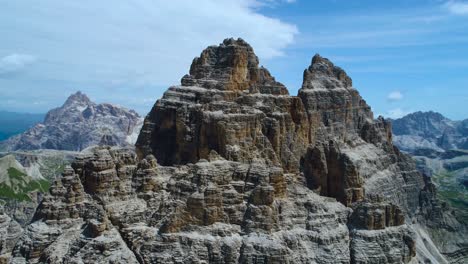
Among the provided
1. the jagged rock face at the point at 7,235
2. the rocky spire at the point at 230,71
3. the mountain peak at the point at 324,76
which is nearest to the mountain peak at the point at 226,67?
the rocky spire at the point at 230,71

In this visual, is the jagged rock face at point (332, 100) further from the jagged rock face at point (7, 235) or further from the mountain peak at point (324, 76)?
the jagged rock face at point (7, 235)

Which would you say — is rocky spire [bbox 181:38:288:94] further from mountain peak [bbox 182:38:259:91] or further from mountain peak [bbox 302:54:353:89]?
mountain peak [bbox 302:54:353:89]

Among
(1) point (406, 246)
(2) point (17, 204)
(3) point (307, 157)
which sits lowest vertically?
(2) point (17, 204)

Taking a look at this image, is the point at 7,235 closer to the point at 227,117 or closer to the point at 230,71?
the point at 227,117

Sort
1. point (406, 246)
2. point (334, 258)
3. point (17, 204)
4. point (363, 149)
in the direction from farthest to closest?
point (17, 204) < point (363, 149) < point (406, 246) < point (334, 258)

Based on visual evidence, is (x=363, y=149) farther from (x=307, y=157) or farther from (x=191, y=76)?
(x=191, y=76)

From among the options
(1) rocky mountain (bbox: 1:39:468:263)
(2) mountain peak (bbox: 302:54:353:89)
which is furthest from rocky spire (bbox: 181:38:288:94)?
(2) mountain peak (bbox: 302:54:353:89)

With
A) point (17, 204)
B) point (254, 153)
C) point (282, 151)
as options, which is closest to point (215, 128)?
point (254, 153)
